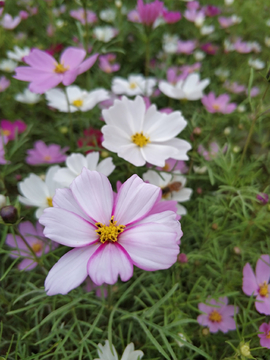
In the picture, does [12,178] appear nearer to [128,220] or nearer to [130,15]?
[128,220]

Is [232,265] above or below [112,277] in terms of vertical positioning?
below

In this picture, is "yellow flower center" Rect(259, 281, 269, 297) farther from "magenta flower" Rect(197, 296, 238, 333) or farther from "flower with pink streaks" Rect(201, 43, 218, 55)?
"flower with pink streaks" Rect(201, 43, 218, 55)

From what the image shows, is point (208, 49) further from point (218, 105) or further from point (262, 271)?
point (262, 271)

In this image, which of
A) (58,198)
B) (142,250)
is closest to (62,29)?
(58,198)

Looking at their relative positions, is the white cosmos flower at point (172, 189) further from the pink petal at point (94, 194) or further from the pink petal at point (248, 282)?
the pink petal at point (94, 194)

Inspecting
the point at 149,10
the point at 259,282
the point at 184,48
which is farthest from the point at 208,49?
the point at 259,282

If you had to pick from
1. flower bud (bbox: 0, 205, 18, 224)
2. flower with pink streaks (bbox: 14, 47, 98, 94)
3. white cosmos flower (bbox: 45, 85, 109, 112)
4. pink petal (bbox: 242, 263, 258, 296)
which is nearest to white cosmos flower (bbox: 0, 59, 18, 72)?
white cosmos flower (bbox: 45, 85, 109, 112)

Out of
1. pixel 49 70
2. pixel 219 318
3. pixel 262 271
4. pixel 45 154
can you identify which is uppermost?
pixel 49 70
